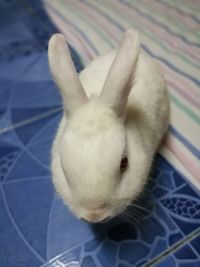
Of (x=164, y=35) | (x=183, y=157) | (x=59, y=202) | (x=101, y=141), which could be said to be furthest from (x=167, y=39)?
(x=101, y=141)

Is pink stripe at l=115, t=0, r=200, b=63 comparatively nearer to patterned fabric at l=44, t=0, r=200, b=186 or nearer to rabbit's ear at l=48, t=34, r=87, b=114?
patterned fabric at l=44, t=0, r=200, b=186

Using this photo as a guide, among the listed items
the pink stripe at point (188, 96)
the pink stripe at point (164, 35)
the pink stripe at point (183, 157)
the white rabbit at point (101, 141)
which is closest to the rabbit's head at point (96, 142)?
the white rabbit at point (101, 141)

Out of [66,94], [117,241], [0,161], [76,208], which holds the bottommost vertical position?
[0,161]

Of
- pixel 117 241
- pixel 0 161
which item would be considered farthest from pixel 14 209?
pixel 117 241

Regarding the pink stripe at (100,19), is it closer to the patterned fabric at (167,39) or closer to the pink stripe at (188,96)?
the patterned fabric at (167,39)

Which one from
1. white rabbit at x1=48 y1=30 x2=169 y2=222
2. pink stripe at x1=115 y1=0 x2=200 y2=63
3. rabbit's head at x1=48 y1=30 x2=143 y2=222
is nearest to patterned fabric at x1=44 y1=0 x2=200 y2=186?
pink stripe at x1=115 y1=0 x2=200 y2=63

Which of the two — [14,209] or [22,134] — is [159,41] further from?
[14,209]
